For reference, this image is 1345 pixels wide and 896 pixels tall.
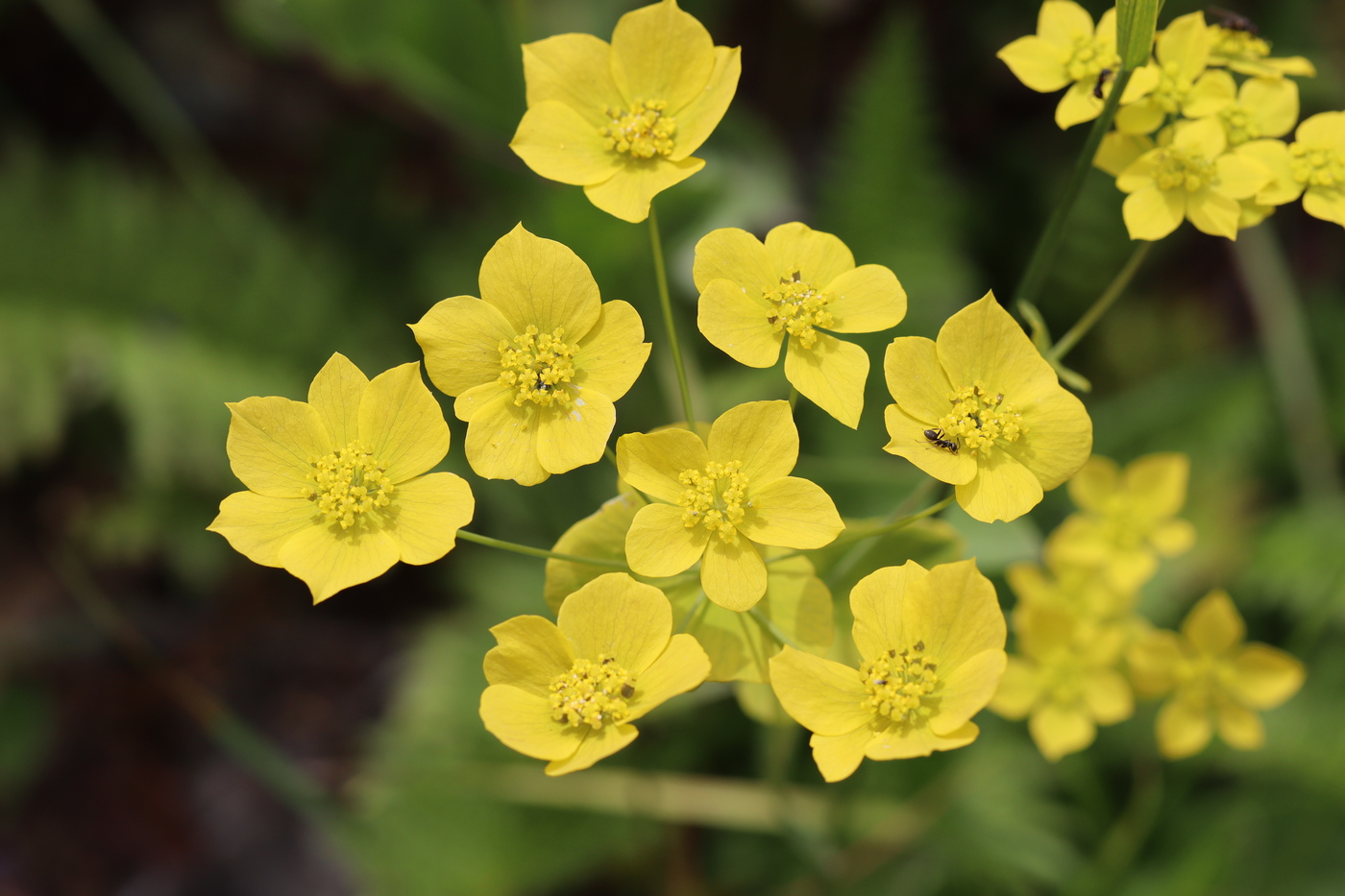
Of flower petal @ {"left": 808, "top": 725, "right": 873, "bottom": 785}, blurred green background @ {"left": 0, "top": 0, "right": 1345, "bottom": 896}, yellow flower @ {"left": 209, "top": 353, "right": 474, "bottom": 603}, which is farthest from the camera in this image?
blurred green background @ {"left": 0, "top": 0, "right": 1345, "bottom": 896}

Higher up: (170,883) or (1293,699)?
(1293,699)

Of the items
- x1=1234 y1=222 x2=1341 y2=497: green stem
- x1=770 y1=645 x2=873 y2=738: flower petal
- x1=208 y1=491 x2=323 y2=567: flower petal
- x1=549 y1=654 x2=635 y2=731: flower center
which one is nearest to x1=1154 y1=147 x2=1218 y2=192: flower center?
x1=770 y1=645 x2=873 y2=738: flower petal

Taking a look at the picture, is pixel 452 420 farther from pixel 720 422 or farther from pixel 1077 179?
pixel 1077 179

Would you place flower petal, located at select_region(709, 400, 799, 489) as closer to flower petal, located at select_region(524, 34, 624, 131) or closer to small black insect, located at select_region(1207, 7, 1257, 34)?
flower petal, located at select_region(524, 34, 624, 131)

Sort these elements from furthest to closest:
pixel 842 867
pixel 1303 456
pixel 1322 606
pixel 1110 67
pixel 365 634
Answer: pixel 365 634
pixel 1303 456
pixel 842 867
pixel 1322 606
pixel 1110 67

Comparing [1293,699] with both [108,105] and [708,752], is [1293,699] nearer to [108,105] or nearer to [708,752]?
[708,752]

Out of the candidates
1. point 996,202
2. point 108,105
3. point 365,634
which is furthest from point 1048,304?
point 108,105

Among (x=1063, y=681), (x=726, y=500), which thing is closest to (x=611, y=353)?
(x=726, y=500)
